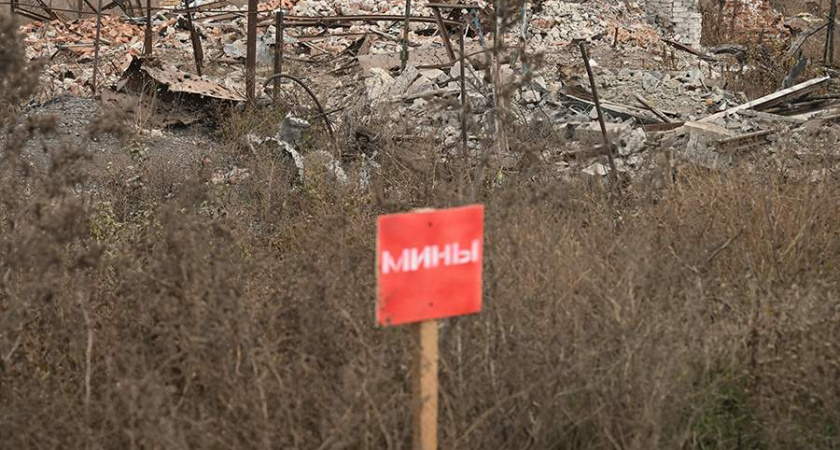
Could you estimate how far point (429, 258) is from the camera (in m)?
3.13

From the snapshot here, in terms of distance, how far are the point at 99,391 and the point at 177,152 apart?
5.13 m

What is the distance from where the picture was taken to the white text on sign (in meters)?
3.05

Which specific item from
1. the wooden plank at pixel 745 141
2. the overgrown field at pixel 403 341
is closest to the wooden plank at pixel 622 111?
the wooden plank at pixel 745 141

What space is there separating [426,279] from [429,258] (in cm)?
6

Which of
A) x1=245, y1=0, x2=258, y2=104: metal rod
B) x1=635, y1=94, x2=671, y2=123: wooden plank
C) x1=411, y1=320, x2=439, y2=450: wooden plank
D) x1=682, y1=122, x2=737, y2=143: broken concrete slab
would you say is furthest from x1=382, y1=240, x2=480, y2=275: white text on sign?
x1=635, y1=94, x2=671, y2=123: wooden plank

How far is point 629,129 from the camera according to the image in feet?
28.2

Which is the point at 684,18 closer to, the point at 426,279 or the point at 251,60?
the point at 251,60

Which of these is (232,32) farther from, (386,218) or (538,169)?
(386,218)

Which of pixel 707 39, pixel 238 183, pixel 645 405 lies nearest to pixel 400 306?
pixel 645 405

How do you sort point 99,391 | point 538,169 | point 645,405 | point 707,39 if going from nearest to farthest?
point 645,405 < point 99,391 < point 538,169 < point 707,39

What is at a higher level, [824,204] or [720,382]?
[824,204]

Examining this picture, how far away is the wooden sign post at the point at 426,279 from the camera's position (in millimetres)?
3053

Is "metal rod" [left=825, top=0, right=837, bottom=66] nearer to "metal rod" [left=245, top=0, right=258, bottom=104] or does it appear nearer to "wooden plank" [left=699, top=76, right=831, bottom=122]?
"wooden plank" [left=699, top=76, right=831, bottom=122]

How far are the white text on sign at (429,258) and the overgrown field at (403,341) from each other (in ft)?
1.28
